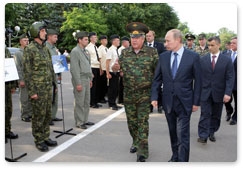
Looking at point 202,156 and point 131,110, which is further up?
point 131,110

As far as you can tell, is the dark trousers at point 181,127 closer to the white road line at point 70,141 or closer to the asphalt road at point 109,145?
the asphalt road at point 109,145

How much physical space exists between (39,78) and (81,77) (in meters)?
1.40

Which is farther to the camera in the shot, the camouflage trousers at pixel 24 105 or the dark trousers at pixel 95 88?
the dark trousers at pixel 95 88

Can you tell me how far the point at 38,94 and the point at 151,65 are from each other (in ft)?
6.15

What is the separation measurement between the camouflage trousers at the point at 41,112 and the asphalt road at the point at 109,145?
0.27m

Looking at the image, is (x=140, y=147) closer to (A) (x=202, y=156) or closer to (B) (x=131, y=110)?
(B) (x=131, y=110)

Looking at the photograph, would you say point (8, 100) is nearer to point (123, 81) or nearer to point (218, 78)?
point (123, 81)

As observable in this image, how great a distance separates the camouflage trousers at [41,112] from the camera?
4.61 metres

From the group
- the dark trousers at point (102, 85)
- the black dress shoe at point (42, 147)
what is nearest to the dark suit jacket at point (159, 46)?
the dark trousers at point (102, 85)

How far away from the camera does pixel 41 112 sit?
4645mm

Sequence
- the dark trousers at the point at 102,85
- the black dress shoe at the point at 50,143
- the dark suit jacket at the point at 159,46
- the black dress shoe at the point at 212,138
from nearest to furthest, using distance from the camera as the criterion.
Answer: the black dress shoe at the point at 50,143, the black dress shoe at the point at 212,138, the dark suit jacket at the point at 159,46, the dark trousers at the point at 102,85

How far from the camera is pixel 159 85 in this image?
13.3ft

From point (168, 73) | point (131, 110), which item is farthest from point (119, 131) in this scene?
point (168, 73)

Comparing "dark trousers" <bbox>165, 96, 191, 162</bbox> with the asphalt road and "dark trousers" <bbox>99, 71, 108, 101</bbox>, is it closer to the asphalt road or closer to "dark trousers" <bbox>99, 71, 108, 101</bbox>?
the asphalt road
